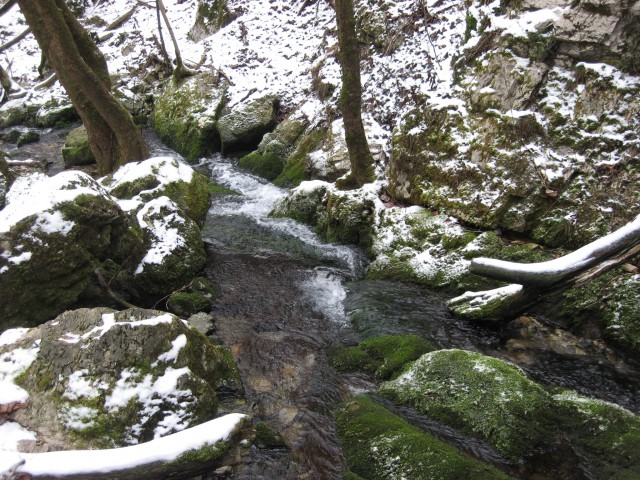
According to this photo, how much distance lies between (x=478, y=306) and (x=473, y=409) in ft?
6.05

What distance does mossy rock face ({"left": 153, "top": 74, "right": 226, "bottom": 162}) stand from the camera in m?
12.9

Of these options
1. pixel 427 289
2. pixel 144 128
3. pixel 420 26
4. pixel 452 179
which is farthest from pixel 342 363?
pixel 144 128

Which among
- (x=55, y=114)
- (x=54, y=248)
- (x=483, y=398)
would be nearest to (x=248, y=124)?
(x=54, y=248)

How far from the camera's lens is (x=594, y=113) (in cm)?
625

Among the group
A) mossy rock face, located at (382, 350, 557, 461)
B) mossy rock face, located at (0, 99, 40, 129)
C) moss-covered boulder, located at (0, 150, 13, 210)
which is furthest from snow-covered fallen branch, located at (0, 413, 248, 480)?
mossy rock face, located at (0, 99, 40, 129)

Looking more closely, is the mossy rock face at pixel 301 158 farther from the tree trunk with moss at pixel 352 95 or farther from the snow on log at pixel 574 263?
the snow on log at pixel 574 263

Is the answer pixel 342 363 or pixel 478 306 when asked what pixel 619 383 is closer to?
pixel 478 306

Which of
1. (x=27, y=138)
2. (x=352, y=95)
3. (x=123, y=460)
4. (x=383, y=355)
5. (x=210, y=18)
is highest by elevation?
(x=210, y=18)

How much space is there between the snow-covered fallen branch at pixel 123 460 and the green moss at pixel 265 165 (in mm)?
8627

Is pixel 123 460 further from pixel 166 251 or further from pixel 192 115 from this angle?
pixel 192 115

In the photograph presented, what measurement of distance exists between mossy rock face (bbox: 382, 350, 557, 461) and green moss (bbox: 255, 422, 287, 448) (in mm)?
1159

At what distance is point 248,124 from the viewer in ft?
40.1

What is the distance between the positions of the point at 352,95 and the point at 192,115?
7.47 metres

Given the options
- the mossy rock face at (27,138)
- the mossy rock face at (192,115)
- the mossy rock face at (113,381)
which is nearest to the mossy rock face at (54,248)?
the mossy rock face at (113,381)
